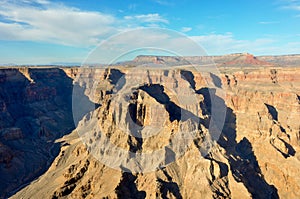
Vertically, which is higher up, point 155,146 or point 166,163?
point 155,146

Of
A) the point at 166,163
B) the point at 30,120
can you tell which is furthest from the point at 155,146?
the point at 30,120

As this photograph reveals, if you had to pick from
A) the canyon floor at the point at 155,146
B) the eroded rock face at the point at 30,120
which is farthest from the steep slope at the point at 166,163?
the eroded rock face at the point at 30,120

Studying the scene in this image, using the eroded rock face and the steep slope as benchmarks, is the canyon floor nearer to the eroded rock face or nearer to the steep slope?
the steep slope

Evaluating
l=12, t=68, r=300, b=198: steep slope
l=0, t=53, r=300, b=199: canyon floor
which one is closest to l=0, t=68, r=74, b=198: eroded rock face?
l=0, t=53, r=300, b=199: canyon floor

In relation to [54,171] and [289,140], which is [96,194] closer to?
[54,171]

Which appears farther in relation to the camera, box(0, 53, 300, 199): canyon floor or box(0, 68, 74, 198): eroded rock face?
box(0, 68, 74, 198): eroded rock face

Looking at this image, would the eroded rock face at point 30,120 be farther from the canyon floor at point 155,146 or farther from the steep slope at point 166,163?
the steep slope at point 166,163

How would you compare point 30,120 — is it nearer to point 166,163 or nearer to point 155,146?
point 155,146

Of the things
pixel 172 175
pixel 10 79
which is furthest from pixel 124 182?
pixel 10 79
